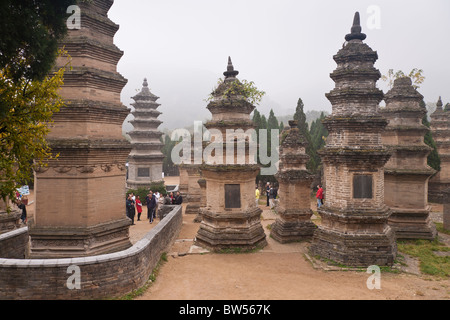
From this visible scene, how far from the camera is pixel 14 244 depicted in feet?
34.9

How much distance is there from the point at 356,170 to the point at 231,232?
586 cm

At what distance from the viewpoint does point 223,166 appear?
12703 millimetres

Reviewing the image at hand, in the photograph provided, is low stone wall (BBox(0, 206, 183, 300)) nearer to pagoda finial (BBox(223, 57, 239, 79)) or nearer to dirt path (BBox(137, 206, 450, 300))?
dirt path (BBox(137, 206, 450, 300))

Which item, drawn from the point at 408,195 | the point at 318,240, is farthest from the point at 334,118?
the point at 408,195

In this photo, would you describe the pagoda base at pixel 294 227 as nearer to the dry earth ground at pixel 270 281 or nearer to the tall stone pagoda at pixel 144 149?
the dry earth ground at pixel 270 281

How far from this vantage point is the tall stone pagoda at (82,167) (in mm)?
9227

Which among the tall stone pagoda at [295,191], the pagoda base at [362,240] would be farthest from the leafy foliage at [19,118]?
the tall stone pagoda at [295,191]

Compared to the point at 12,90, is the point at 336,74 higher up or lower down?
higher up

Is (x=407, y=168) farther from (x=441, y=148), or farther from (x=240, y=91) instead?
(x=441, y=148)

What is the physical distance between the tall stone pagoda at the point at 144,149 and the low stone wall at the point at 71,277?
19.9m

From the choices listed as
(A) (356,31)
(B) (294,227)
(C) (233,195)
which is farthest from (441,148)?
(C) (233,195)

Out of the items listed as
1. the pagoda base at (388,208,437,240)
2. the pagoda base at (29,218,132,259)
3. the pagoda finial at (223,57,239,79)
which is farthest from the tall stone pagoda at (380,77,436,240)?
the pagoda base at (29,218,132,259)

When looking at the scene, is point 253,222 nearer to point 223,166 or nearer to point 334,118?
point 223,166

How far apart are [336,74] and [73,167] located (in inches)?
413
